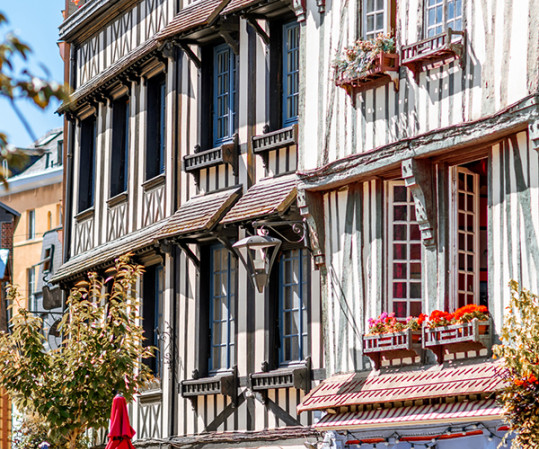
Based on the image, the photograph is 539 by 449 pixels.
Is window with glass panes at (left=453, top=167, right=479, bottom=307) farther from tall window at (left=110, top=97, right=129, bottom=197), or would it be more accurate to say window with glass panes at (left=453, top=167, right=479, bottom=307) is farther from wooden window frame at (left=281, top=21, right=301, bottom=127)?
tall window at (left=110, top=97, right=129, bottom=197)

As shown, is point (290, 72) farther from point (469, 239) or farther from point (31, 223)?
point (31, 223)


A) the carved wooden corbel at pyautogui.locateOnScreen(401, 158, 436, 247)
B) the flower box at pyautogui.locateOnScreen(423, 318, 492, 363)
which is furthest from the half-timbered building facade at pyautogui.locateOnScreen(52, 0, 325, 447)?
the flower box at pyautogui.locateOnScreen(423, 318, 492, 363)

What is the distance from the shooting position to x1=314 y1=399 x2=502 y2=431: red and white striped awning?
1350 cm

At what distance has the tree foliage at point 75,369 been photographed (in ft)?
60.7

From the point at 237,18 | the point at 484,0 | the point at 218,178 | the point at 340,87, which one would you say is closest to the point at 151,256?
the point at 218,178

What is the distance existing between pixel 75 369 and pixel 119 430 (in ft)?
8.70

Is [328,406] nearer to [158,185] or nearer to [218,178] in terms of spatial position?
[218,178]

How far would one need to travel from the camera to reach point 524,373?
11578 millimetres

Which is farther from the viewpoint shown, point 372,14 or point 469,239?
point 372,14

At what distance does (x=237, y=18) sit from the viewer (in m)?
19.1

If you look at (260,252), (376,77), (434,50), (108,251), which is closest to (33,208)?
(108,251)

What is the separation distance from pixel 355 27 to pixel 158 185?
6.40m

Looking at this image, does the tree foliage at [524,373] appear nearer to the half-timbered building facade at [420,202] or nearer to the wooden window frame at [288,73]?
the half-timbered building facade at [420,202]

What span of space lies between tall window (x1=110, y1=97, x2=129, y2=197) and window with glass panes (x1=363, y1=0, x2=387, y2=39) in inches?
327
